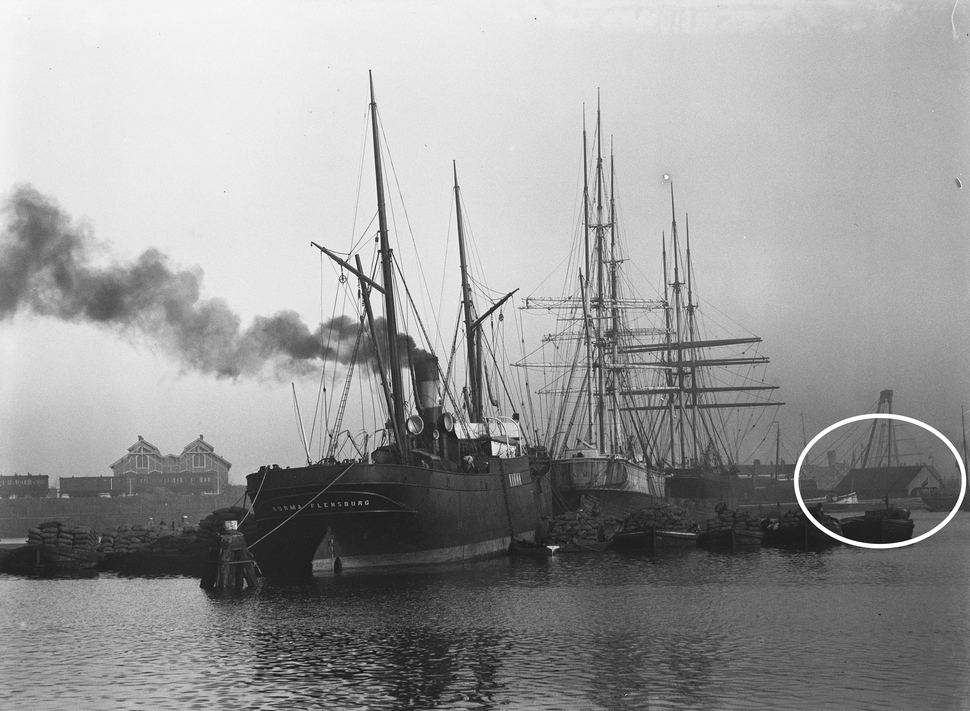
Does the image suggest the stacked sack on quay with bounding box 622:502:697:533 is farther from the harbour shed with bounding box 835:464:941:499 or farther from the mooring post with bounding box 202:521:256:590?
the harbour shed with bounding box 835:464:941:499

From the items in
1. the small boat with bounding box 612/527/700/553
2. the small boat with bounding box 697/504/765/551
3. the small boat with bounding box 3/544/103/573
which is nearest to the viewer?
the small boat with bounding box 3/544/103/573

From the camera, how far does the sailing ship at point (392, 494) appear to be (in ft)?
149

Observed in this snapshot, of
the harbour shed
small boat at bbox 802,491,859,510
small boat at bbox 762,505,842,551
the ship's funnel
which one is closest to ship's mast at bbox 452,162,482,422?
the ship's funnel

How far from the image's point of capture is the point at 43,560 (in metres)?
56.6

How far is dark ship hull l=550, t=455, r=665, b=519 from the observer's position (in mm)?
81500

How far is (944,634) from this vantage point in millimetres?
29406

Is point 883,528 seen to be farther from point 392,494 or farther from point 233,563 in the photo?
point 233,563

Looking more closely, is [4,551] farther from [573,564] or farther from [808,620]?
[808,620]

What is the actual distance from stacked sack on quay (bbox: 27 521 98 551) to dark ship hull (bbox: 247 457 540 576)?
15.4 metres

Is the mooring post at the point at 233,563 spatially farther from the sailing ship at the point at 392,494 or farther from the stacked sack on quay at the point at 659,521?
the stacked sack on quay at the point at 659,521

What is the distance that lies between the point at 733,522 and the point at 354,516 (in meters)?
27.5

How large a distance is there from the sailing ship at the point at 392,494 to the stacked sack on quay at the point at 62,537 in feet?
51.4

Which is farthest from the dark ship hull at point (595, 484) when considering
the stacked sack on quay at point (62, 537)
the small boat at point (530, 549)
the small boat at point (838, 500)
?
the small boat at point (838, 500)

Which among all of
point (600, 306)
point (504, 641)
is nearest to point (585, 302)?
point (600, 306)
